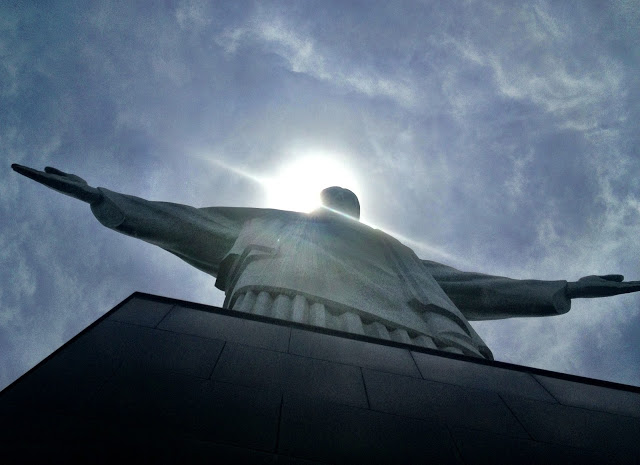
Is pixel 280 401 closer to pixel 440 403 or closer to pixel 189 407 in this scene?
pixel 189 407

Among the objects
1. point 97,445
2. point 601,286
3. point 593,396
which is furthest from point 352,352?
point 601,286

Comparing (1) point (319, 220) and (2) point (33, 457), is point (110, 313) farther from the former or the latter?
(1) point (319, 220)

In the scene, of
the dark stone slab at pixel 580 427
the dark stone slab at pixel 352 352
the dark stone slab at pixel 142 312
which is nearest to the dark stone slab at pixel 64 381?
the dark stone slab at pixel 142 312

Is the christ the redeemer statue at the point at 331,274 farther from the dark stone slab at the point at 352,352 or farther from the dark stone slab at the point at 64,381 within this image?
the dark stone slab at the point at 64,381

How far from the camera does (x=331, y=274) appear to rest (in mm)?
5832

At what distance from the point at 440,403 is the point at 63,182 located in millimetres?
4837

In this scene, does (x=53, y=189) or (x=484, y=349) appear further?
(x=53, y=189)

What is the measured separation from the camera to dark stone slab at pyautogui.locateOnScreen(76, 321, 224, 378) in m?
2.59

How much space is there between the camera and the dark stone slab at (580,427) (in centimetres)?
267

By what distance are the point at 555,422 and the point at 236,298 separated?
2.92 m

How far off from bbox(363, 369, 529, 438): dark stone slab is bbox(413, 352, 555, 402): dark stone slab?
0.31 feet

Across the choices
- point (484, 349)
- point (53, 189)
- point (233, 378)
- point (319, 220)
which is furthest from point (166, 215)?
point (233, 378)

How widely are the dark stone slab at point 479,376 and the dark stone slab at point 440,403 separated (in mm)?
96

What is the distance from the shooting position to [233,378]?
2.58 m
